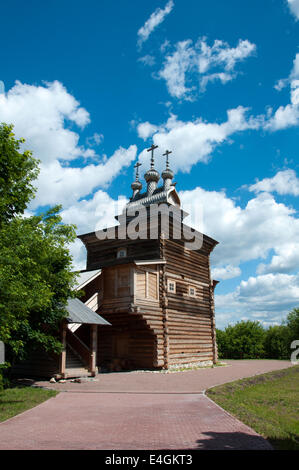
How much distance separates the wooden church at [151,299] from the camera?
70.1 ft

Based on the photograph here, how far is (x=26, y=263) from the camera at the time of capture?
35.9 ft

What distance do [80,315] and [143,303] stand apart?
4.86 m

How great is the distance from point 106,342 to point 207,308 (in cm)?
884

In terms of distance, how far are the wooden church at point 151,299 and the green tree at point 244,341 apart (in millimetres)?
13002

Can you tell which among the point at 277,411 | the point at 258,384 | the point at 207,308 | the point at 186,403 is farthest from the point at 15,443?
the point at 207,308

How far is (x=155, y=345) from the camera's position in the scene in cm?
2150

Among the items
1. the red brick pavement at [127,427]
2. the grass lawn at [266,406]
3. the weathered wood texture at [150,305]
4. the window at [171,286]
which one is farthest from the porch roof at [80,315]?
the grass lawn at [266,406]

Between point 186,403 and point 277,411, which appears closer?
point 277,411

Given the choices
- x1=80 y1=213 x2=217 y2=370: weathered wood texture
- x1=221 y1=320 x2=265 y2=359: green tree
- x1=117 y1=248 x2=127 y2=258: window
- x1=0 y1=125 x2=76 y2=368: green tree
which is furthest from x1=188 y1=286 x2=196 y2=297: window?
x1=221 y1=320 x2=265 y2=359: green tree

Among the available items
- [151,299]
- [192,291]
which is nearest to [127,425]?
[151,299]

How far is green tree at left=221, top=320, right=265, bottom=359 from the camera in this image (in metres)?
39.3

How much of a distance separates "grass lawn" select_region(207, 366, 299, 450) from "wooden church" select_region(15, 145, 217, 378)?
6.91m

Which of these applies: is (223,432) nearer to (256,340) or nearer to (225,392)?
(225,392)

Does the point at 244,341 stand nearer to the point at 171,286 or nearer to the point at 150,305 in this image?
the point at 171,286
